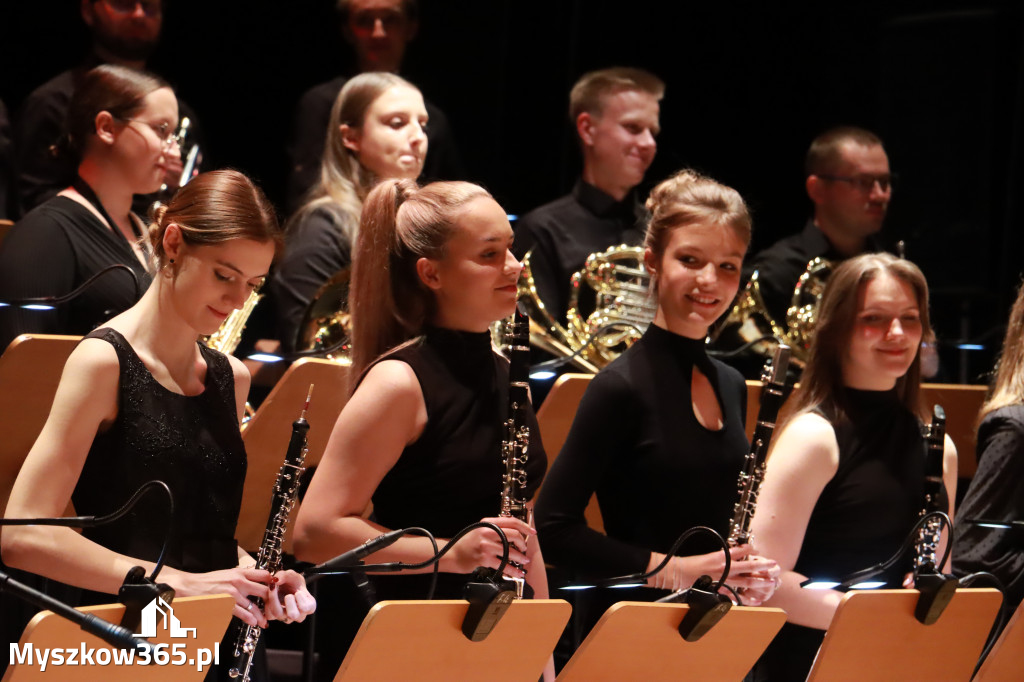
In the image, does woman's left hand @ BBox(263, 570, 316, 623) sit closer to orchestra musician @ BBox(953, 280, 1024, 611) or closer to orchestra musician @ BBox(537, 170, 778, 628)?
orchestra musician @ BBox(537, 170, 778, 628)

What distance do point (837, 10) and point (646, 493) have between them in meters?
3.34

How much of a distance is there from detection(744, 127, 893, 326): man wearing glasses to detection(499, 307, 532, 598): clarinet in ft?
7.28

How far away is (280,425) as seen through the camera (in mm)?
2652

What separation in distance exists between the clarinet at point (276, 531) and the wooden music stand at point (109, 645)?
7.7 inches

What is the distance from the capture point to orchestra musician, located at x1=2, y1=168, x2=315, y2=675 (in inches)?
72.8

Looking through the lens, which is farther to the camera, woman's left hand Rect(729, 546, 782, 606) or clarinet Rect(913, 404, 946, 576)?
clarinet Rect(913, 404, 946, 576)

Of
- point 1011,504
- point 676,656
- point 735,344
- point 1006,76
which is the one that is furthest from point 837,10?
point 676,656

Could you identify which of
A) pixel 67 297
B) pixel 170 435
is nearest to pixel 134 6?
pixel 67 297

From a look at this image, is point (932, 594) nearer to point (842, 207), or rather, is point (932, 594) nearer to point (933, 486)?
point (933, 486)

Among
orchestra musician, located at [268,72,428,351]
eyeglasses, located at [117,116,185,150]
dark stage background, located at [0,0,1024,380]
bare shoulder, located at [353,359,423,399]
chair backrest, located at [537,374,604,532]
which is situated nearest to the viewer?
bare shoulder, located at [353,359,423,399]

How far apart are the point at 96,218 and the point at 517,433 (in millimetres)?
1292

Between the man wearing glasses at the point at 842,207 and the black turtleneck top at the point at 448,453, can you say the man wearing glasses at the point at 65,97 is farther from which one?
the man wearing glasses at the point at 842,207

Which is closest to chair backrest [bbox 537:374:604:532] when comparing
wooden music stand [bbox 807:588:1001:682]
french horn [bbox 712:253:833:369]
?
wooden music stand [bbox 807:588:1001:682]

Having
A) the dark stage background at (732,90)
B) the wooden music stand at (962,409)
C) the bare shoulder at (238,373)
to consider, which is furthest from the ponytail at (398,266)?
the dark stage background at (732,90)
